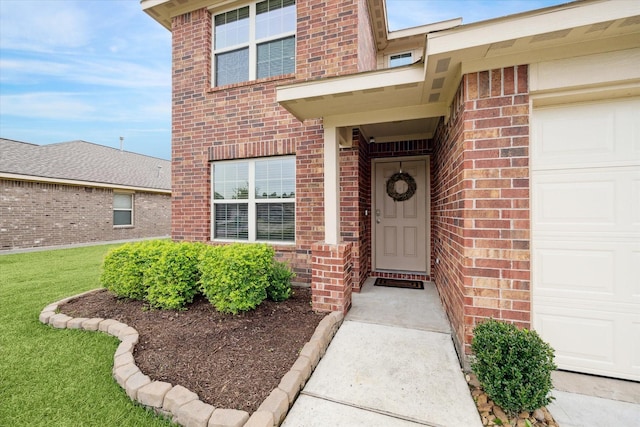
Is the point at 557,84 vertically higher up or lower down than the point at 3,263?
higher up

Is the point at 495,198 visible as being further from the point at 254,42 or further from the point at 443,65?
the point at 254,42

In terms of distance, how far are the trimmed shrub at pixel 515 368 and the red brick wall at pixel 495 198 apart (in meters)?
0.38

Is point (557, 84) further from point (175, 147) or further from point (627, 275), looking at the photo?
point (175, 147)

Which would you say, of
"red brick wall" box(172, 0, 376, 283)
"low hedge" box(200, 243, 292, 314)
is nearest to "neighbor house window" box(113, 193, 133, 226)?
"red brick wall" box(172, 0, 376, 283)

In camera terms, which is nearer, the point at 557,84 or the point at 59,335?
the point at 557,84

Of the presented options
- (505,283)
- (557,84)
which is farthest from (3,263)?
(557,84)

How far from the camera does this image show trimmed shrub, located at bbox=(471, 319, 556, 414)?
5.44ft

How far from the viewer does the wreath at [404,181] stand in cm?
483

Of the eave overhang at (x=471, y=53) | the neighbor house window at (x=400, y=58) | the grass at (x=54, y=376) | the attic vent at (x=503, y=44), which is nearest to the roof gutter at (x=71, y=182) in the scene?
the grass at (x=54, y=376)

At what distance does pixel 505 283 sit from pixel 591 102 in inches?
66.0

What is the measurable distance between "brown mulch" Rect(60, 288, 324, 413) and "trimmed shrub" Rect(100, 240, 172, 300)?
0.67 ft

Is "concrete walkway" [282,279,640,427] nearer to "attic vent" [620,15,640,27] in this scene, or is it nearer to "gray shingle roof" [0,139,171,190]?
"attic vent" [620,15,640,27]

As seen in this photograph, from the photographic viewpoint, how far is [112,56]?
18969mm

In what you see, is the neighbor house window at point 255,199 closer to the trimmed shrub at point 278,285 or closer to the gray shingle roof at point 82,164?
the trimmed shrub at point 278,285
